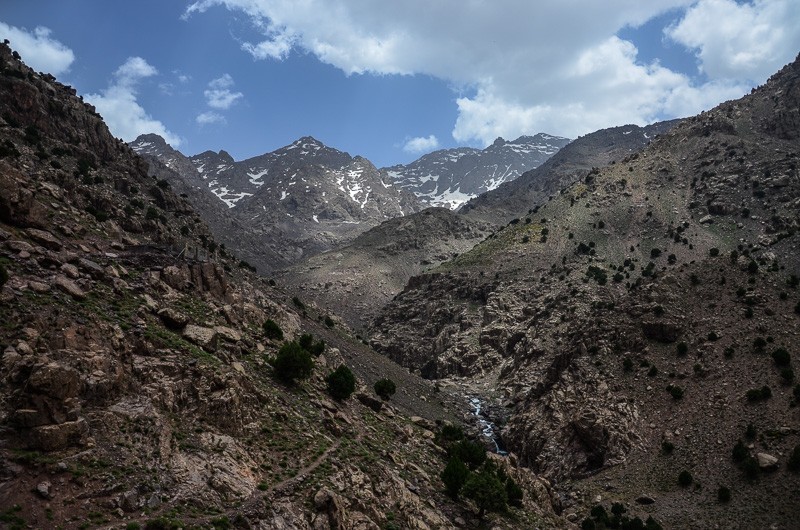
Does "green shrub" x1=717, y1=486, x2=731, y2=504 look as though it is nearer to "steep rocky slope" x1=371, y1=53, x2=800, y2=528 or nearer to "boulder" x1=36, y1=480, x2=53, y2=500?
"steep rocky slope" x1=371, y1=53, x2=800, y2=528

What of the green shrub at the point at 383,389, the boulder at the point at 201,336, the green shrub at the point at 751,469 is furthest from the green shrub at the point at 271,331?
the green shrub at the point at 751,469

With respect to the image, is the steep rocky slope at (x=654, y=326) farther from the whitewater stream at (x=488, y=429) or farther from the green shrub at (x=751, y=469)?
the whitewater stream at (x=488, y=429)

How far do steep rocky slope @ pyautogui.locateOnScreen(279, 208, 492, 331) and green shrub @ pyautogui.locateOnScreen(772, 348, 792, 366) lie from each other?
99.0 metres

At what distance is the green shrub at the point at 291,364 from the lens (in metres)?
39.1

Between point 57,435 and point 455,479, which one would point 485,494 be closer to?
point 455,479

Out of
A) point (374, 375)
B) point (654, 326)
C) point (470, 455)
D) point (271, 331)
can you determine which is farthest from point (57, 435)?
point (654, 326)

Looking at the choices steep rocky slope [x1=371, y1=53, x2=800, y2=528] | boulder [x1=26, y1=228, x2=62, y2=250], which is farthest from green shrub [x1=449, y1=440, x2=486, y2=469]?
boulder [x1=26, y1=228, x2=62, y2=250]

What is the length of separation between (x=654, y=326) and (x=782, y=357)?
49.1ft

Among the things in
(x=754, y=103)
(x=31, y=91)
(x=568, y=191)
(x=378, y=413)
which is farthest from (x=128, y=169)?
(x=754, y=103)

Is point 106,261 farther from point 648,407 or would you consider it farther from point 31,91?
point 648,407

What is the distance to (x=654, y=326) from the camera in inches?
2670

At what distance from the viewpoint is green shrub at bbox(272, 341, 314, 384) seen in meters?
39.1

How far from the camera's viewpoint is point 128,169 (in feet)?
259

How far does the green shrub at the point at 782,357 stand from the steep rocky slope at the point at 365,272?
99032mm
